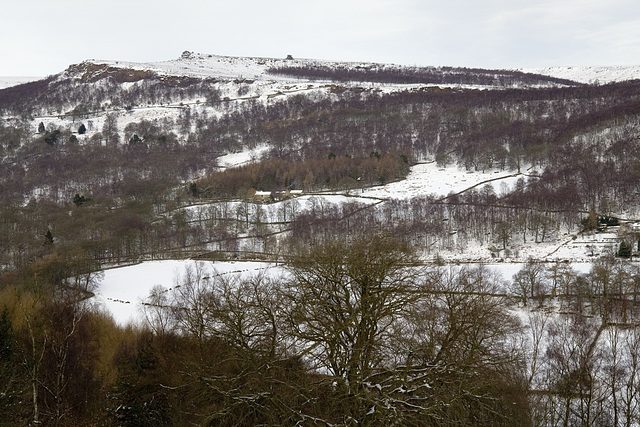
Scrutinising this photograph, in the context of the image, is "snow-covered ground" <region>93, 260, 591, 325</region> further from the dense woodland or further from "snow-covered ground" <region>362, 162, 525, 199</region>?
"snow-covered ground" <region>362, 162, 525, 199</region>

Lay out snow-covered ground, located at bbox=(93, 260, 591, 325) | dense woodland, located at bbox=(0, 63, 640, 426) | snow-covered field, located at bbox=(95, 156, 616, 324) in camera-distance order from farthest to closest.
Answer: snow-covered field, located at bbox=(95, 156, 616, 324), snow-covered ground, located at bbox=(93, 260, 591, 325), dense woodland, located at bbox=(0, 63, 640, 426)

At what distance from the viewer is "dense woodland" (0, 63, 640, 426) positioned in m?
11.0

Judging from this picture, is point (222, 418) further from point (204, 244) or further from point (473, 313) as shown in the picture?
point (204, 244)

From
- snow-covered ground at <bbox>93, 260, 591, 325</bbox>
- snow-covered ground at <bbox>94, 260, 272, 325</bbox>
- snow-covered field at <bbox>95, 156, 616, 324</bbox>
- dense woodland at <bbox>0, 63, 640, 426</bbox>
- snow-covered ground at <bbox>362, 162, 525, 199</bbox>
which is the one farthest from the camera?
snow-covered ground at <bbox>362, 162, 525, 199</bbox>

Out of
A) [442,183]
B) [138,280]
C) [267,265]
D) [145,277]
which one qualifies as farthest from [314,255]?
[442,183]

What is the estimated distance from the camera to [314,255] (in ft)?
40.1

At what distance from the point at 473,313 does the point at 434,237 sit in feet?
154

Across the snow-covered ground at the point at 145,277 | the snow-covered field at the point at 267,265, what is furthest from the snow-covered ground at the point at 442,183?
the snow-covered ground at the point at 145,277

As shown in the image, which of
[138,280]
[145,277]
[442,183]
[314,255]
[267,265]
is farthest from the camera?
[442,183]

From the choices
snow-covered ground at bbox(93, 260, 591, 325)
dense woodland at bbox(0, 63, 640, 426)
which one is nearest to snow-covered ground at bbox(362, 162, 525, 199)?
dense woodland at bbox(0, 63, 640, 426)

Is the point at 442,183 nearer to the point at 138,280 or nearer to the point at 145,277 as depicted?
the point at 145,277

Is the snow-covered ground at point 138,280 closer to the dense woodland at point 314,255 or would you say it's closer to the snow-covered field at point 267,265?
the snow-covered field at point 267,265

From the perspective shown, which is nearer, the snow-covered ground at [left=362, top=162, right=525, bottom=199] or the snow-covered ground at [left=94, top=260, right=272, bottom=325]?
the snow-covered ground at [left=94, top=260, right=272, bottom=325]

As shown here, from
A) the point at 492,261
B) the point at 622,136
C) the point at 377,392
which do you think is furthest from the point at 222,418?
the point at 622,136
